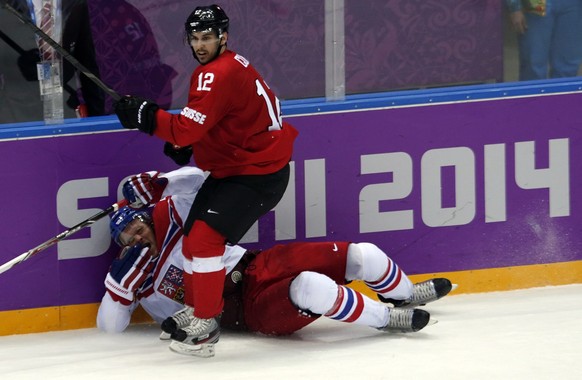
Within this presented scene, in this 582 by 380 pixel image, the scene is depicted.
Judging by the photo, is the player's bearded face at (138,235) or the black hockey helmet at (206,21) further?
the player's bearded face at (138,235)

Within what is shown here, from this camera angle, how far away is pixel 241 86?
15.9 ft

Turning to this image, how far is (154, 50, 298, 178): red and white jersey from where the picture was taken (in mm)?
4766

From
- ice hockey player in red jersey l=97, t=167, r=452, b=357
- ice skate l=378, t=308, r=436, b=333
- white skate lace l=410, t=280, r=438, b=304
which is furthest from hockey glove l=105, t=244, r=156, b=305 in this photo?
white skate lace l=410, t=280, r=438, b=304


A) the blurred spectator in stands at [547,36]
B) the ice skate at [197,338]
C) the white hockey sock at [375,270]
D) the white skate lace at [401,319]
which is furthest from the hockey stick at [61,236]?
the blurred spectator in stands at [547,36]

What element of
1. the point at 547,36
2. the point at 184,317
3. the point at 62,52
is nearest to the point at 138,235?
the point at 184,317

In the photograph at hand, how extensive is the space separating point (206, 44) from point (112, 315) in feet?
3.40

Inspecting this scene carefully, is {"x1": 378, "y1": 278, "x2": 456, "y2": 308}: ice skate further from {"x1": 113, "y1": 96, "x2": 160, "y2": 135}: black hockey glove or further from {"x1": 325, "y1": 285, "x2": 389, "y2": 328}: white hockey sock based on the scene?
{"x1": 113, "y1": 96, "x2": 160, "y2": 135}: black hockey glove

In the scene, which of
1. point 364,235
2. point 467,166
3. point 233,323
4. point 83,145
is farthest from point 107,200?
point 467,166

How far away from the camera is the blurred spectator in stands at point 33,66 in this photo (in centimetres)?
514

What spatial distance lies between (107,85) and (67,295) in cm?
76

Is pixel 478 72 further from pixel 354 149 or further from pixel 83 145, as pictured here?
pixel 83 145

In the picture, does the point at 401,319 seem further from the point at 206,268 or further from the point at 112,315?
the point at 112,315

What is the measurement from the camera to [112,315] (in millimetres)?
5203

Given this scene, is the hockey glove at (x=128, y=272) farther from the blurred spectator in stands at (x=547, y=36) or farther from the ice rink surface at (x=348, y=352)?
the blurred spectator in stands at (x=547, y=36)
